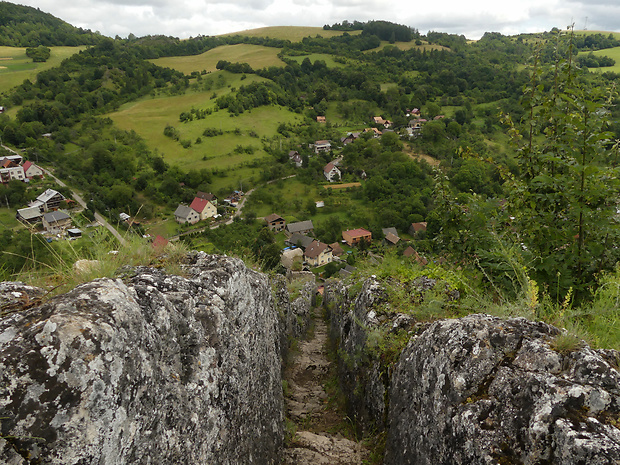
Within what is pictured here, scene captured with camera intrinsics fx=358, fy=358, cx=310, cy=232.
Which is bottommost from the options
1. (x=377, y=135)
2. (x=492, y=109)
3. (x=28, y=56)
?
(x=377, y=135)

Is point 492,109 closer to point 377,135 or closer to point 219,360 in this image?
point 377,135

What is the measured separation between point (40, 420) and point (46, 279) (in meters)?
2.30

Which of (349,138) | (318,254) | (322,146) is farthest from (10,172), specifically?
(349,138)

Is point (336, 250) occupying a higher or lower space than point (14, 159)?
lower

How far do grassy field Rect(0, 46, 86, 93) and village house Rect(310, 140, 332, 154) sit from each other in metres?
89.1

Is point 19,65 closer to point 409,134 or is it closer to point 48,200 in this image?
point 48,200

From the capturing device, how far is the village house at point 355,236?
2188 inches

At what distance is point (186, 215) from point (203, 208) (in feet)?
10.1

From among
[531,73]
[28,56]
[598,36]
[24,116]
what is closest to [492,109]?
[598,36]

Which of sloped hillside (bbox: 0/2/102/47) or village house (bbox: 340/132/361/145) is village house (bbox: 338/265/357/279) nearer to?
village house (bbox: 340/132/361/145)

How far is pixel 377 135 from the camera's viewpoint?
99.8m

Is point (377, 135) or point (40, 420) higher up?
point (40, 420)

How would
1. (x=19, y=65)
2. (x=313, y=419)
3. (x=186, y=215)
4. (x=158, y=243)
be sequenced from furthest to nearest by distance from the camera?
(x=19, y=65), (x=186, y=215), (x=313, y=419), (x=158, y=243)

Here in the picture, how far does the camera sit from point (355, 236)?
5672cm
